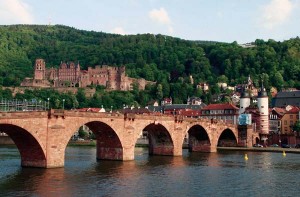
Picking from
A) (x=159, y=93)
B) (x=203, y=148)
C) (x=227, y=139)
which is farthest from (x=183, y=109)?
(x=203, y=148)

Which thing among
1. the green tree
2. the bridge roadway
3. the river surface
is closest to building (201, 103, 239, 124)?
the bridge roadway

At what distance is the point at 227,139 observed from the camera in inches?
4464

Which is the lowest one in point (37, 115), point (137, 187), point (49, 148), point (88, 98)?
point (137, 187)

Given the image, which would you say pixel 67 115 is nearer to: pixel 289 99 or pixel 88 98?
pixel 289 99

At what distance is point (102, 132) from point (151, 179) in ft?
57.1

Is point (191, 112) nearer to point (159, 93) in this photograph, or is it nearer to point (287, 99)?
point (287, 99)

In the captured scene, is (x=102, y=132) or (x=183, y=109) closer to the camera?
(x=102, y=132)

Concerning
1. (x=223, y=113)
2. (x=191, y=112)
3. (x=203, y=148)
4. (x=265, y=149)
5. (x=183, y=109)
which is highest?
(x=183, y=109)

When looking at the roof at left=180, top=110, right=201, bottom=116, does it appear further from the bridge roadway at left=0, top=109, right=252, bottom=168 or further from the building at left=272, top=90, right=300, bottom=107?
the bridge roadway at left=0, top=109, right=252, bottom=168

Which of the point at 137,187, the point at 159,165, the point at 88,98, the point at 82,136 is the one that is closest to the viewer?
the point at 137,187

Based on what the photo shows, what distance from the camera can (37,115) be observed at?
2115 inches

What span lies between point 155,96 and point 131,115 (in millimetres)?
129507

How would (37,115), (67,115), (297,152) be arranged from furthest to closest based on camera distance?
(297,152)
(67,115)
(37,115)

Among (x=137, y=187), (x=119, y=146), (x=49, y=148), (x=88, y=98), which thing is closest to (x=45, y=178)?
(x=49, y=148)
